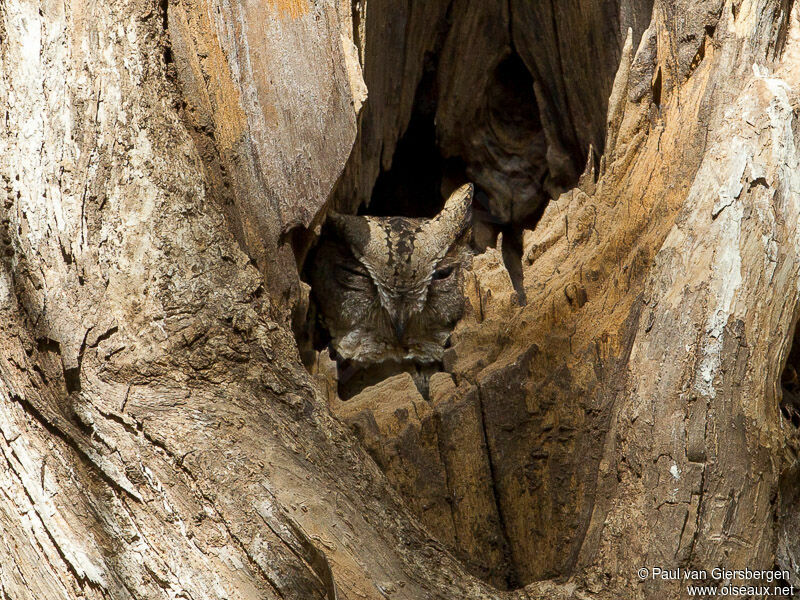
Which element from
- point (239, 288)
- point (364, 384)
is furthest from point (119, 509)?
point (364, 384)

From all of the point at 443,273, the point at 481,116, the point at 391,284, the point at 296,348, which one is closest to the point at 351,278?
the point at 391,284

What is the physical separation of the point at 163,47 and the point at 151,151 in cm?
33

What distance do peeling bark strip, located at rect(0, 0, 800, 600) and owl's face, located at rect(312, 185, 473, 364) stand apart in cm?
61

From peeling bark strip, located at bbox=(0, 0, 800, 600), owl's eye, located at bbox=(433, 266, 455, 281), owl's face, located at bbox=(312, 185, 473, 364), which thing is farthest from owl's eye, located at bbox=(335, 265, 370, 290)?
peeling bark strip, located at bbox=(0, 0, 800, 600)

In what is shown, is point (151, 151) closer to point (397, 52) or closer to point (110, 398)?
point (110, 398)

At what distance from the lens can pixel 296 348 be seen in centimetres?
177

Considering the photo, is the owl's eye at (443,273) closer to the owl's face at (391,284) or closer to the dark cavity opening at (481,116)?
the owl's face at (391,284)

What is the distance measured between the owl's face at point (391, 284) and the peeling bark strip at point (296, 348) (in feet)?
2.02

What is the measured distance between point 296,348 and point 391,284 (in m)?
1.12

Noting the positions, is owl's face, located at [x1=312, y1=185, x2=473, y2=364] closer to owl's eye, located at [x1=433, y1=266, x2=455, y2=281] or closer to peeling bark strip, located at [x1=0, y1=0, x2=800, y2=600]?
owl's eye, located at [x1=433, y1=266, x2=455, y2=281]

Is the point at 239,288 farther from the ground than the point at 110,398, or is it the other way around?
the point at 239,288

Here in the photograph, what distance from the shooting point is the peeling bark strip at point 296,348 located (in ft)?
A: 4.85

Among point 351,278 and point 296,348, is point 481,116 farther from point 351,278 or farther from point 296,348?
point 296,348

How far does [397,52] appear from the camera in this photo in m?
3.04
